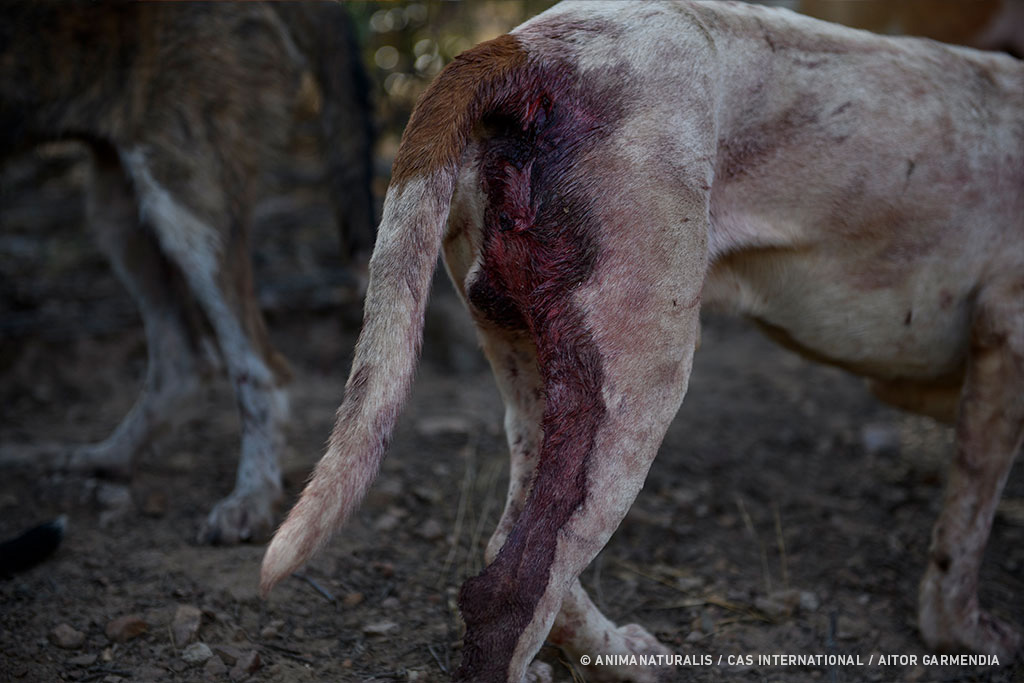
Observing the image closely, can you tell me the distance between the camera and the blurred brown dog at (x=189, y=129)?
3133 mm

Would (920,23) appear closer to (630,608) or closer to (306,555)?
(630,608)

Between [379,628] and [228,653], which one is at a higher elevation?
[228,653]

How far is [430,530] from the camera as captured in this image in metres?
3.03

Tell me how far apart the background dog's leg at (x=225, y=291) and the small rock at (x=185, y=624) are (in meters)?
0.75

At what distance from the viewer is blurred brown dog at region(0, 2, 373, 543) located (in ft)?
10.3

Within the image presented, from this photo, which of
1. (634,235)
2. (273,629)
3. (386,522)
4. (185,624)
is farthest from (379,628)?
(634,235)

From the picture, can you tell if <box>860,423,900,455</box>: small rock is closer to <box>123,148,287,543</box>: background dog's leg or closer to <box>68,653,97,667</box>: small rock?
<box>123,148,287,543</box>: background dog's leg

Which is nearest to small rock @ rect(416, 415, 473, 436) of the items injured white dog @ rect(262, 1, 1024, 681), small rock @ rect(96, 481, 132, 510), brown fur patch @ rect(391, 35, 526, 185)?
small rock @ rect(96, 481, 132, 510)

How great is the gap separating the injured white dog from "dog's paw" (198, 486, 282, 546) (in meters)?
1.17

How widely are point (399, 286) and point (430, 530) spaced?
4.81ft

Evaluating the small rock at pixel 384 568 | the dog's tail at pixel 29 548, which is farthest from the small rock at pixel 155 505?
the small rock at pixel 384 568

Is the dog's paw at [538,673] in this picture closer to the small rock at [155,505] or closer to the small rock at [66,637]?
the small rock at [66,637]

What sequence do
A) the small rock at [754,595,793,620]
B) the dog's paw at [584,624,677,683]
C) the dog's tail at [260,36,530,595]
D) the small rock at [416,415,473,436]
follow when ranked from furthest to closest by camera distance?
the small rock at [416,415,473,436] → the small rock at [754,595,793,620] → the dog's paw at [584,624,677,683] → the dog's tail at [260,36,530,595]

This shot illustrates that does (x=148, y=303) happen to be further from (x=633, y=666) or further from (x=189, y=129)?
(x=633, y=666)
